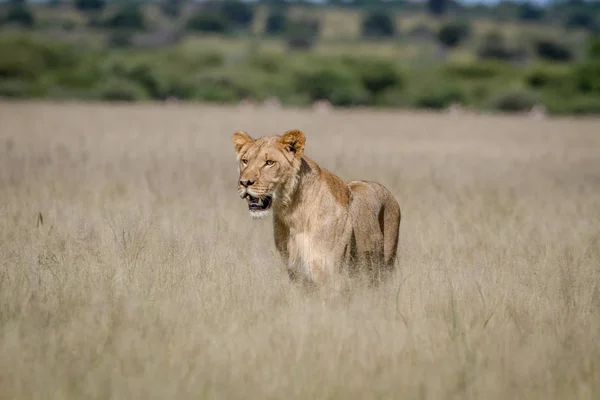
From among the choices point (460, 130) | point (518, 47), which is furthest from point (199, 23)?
point (460, 130)

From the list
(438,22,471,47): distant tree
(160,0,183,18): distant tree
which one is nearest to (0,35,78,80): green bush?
(438,22,471,47): distant tree

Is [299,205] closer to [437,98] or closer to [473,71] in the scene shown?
[437,98]

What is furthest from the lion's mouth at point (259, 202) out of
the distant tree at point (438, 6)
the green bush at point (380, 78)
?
the distant tree at point (438, 6)

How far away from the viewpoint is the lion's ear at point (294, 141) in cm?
641

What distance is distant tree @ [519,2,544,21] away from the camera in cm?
16450

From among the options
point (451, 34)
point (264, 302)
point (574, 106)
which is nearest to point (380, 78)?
point (574, 106)

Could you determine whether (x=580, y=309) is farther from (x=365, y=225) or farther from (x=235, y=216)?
(x=235, y=216)

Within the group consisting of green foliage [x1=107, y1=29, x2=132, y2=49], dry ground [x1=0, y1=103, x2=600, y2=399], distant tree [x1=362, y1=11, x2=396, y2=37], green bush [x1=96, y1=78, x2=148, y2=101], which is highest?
distant tree [x1=362, y1=11, x2=396, y2=37]

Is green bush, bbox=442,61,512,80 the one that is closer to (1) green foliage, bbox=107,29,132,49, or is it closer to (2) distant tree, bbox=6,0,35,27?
(1) green foliage, bbox=107,29,132,49

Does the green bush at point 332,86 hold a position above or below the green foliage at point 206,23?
below

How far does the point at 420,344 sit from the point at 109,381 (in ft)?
5.39

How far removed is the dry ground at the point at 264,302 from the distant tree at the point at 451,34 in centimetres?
9480

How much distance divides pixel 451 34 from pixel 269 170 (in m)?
103

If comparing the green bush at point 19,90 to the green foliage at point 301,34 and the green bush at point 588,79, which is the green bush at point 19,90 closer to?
the green bush at point 588,79
